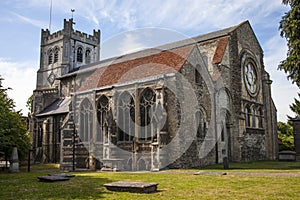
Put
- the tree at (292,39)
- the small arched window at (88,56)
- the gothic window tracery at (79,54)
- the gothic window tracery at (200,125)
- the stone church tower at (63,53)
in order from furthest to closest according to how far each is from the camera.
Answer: the small arched window at (88,56) → the gothic window tracery at (79,54) → the stone church tower at (63,53) → the gothic window tracery at (200,125) → the tree at (292,39)

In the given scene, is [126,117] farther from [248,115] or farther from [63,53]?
[63,53]

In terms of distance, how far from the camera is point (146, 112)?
2197 centimetres

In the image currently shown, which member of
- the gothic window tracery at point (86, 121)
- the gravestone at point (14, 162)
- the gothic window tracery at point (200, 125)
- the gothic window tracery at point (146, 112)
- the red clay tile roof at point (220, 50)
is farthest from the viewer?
the red clay tile roof at point (220, 50)

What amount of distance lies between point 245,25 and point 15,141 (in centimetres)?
2541

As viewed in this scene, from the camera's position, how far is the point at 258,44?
115 ft

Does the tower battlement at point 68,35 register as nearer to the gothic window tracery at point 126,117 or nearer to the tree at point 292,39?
the gothic window tracery at point 126,117

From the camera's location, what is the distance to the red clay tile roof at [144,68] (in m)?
22.5

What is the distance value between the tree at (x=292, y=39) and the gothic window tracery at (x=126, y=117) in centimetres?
1092

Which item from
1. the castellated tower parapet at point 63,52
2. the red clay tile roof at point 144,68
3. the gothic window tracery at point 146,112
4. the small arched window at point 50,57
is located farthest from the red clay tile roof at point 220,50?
the small arched window at point 50,57

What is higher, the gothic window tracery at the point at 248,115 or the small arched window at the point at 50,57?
the small arched window at the point at 50,57

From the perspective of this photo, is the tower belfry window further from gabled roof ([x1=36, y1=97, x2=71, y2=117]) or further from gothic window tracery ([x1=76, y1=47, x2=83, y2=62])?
gabled roof ([x1=36, y1=97, x2=71, y2=117])

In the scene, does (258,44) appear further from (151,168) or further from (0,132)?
(0,132)

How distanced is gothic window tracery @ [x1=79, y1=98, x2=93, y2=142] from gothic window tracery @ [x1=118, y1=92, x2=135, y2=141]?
133 inches

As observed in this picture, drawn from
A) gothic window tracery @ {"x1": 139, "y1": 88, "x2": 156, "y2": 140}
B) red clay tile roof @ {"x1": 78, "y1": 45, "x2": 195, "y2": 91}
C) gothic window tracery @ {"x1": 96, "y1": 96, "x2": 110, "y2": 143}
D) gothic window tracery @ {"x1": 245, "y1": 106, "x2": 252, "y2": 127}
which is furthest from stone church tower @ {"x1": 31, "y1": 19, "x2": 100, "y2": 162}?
gothic window tracery @ {"x1": 245, "y1": 106, "x2": 252, "y2": 127}
